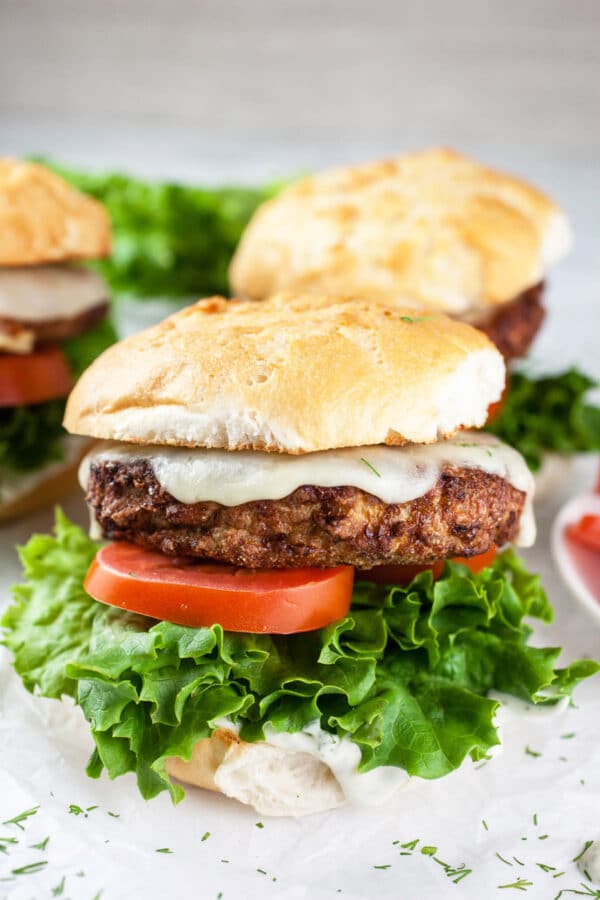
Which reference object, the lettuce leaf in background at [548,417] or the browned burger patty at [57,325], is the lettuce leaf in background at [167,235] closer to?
the browned burger patty at [57,325]

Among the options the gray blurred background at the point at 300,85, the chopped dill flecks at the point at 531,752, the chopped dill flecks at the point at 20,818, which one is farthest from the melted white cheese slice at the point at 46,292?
the gray blurred background at the point at 300,85

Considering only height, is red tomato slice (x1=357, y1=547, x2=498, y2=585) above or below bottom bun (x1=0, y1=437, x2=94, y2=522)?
above

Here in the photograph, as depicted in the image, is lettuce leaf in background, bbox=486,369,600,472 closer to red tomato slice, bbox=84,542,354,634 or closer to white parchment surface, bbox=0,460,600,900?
white parchment surface, bbox=0,460,600,900

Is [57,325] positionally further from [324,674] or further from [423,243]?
[324,674]

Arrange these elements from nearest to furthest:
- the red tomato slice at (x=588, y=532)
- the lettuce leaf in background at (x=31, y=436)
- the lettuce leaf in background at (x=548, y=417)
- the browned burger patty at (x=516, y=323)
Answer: the red tomato slice at (x=588, y=532) → the lettuce leaf in background at (x=31, y=436) → the browned burger patty at (x=516, y=323) → the lettuce leaf in background at (x=548, y=417)

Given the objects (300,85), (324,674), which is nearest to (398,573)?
(324,674)

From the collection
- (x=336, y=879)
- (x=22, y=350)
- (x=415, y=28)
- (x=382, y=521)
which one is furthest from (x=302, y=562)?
(x=415, y=28)

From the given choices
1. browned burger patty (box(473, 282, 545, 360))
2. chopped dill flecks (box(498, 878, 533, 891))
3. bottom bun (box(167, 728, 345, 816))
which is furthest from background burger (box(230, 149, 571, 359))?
chopped dill flecks (box(498, 878, 533, 891))
